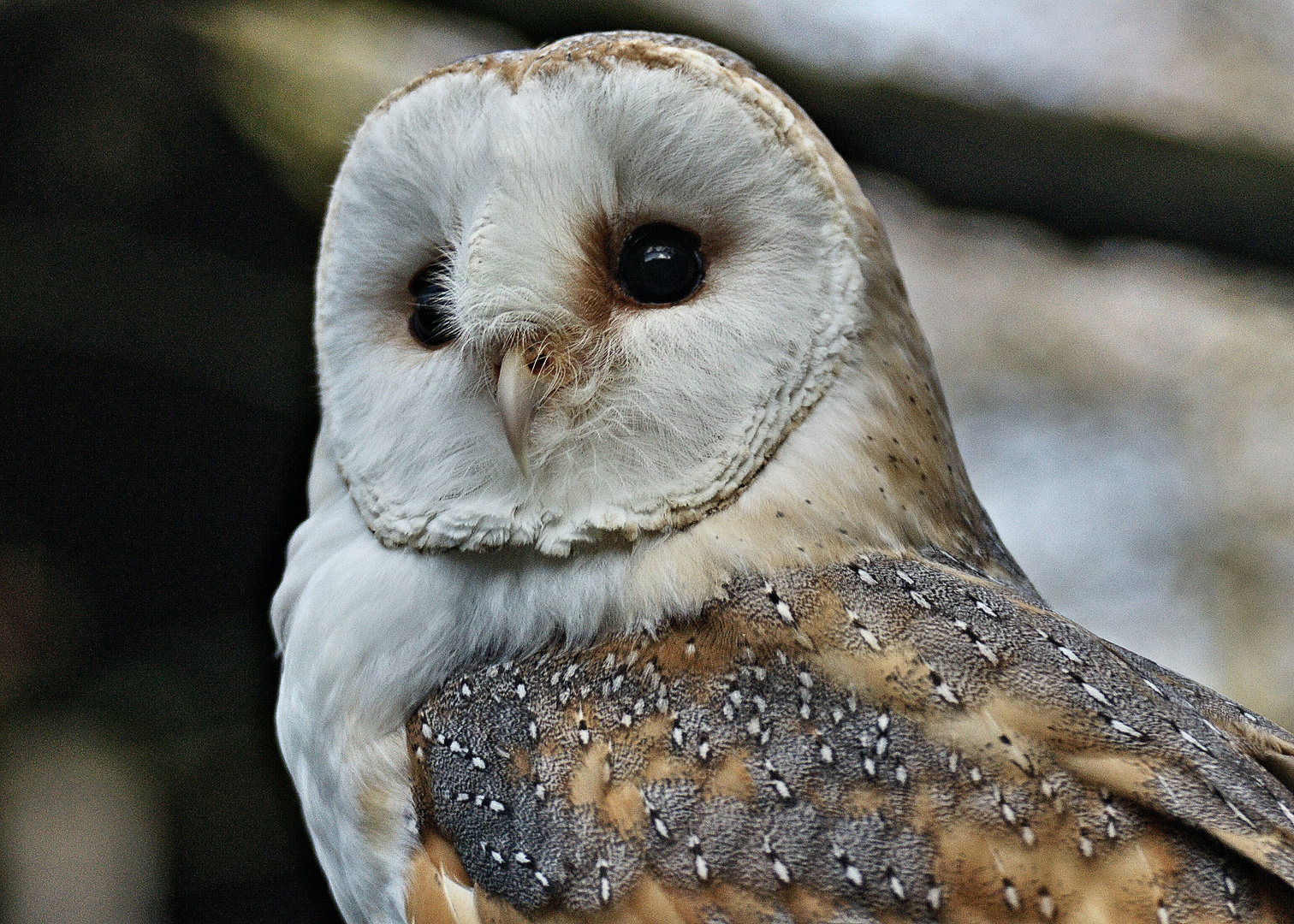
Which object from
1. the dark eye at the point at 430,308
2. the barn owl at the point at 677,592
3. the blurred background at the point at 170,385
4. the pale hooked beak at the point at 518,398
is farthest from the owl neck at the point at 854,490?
the blurred background at the point at 170,385

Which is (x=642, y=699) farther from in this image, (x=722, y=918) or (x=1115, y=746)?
(x=1115, y=746)

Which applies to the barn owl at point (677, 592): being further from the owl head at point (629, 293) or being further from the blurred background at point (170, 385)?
the blurred background at point (170, 385)

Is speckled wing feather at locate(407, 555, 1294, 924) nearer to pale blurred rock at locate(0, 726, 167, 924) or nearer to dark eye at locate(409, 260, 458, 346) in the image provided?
dark eye at locate(409, 260, 458, 346)

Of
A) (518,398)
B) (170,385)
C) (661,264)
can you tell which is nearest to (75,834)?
(170,385)

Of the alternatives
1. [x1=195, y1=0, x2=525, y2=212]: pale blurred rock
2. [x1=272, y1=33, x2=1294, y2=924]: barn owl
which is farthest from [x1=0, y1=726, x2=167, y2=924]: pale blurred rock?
[x1=272, y1=33, x2=1294, y2=924]: barn owl

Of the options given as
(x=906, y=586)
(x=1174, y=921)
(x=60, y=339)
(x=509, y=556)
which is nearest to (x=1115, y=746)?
(x=1174, y=921)

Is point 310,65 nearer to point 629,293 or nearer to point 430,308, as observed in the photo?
point 430,308

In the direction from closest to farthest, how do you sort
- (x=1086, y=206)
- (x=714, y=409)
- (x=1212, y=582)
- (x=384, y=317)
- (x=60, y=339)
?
1. (x=714, y=409)
2. (x=384, y=317)
3. (x=1086, y=206)
4. (x=60, y=339)
5. (x=1212, y=582)
